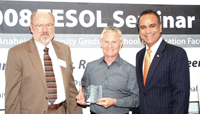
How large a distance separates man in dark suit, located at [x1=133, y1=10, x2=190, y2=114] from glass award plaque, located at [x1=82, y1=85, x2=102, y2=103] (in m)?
0.58

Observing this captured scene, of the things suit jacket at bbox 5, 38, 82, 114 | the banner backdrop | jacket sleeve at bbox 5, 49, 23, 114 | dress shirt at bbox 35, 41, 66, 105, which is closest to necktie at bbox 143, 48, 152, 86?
the banner backdrop

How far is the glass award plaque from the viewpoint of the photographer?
8.40 feet

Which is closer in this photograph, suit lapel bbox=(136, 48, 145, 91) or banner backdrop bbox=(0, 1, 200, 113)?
suit lapel bbox=(136, 48, 145, 91)

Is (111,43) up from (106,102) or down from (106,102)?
up

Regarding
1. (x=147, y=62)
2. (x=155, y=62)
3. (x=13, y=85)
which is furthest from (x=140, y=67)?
(x=13, y=85)

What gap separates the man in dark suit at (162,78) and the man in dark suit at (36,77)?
1.12 m

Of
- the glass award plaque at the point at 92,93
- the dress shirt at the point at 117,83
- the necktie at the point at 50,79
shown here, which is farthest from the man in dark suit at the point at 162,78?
the necktie at the point at 50,79

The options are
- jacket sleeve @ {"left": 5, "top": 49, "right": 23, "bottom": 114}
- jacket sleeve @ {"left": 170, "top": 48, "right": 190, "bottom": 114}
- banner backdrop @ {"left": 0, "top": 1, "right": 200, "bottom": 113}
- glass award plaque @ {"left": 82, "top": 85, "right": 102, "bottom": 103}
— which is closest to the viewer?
jacket sleeve @ {"left": 170, "top": 48, "right": 190, "bottom": 114}

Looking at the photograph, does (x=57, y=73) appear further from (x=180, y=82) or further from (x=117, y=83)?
(x=180, y=82)

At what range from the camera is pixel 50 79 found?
262 cm

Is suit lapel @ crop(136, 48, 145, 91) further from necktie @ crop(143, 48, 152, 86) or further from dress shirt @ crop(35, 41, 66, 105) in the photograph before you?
dress shirt @ crop(35, 41, 66, 105)

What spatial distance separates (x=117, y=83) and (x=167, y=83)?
0.67m

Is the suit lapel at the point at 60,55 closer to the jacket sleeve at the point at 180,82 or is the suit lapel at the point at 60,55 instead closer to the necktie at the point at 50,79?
the necktie at the point at 50,79

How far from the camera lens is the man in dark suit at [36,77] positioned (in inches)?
97.0
